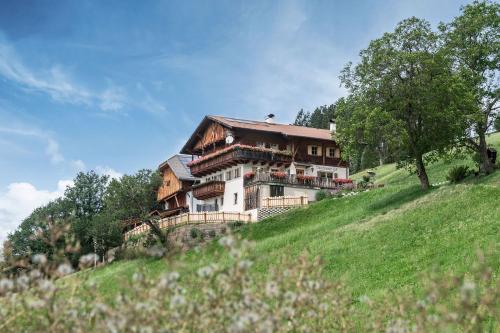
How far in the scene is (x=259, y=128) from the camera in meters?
63.8

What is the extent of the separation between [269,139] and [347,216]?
2352 cm

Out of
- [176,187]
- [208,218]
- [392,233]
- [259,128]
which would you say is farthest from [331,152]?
[392,233]

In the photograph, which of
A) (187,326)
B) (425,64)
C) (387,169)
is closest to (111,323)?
(187,326)

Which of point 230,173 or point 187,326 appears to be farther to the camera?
point 230,173

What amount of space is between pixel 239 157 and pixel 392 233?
2780 centimetres

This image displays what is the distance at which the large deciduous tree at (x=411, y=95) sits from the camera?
42.8 metres

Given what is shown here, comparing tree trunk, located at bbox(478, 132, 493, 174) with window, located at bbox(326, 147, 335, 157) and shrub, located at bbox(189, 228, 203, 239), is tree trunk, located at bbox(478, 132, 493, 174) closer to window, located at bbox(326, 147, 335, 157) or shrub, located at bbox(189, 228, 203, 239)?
shrub, located at bbox(189, 228, 203, 239)

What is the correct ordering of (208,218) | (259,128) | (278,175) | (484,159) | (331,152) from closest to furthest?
(484,159) < (208,218) < (278,175) < (259,128) < (331,152)

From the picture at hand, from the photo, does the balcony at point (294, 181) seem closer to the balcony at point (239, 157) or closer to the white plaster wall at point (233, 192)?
the white plaster wall at point (233, 192)

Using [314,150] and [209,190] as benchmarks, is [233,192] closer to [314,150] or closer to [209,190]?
[209,190]

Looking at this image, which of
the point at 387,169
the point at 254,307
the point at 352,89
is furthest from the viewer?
the point at 387,169

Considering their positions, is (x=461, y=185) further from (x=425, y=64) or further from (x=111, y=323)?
(x=111, y=323)

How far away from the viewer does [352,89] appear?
46.4 metres

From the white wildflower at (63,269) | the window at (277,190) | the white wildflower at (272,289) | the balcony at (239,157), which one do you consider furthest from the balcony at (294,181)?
the white wildflower at (63,269)
